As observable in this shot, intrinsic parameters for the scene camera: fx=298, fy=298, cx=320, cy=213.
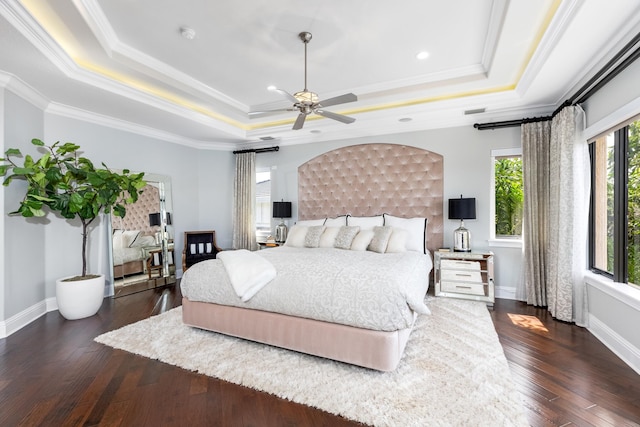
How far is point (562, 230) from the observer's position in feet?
10.9

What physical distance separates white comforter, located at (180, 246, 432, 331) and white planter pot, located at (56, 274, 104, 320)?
145 cm

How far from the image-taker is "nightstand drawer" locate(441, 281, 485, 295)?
3.90m

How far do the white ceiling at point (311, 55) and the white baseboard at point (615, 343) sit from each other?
7.99 ft

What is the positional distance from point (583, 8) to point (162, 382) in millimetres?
3985

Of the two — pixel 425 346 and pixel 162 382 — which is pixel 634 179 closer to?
pixel 425 346

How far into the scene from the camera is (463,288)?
3.98 metres

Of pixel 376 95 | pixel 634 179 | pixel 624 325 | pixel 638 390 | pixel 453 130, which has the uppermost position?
pixel 376 95

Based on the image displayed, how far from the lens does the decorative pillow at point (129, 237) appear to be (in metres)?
4.58

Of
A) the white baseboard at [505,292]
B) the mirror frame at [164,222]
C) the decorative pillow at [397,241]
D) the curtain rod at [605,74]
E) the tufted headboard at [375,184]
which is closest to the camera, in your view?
the curtain rod at [605,74]

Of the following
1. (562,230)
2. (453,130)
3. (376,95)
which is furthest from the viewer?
(453,130)

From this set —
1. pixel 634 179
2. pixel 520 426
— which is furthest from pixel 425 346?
pixel 634 179

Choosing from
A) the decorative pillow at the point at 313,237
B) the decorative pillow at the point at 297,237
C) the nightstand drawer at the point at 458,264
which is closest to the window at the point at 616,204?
the nightstand drawer at the point at 458,264

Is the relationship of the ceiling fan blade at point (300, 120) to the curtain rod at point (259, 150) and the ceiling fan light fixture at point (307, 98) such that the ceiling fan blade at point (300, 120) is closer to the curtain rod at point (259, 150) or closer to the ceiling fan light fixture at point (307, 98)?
the ceiling fan light fixture at point (307, 98)

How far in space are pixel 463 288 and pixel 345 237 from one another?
67.4 inches
